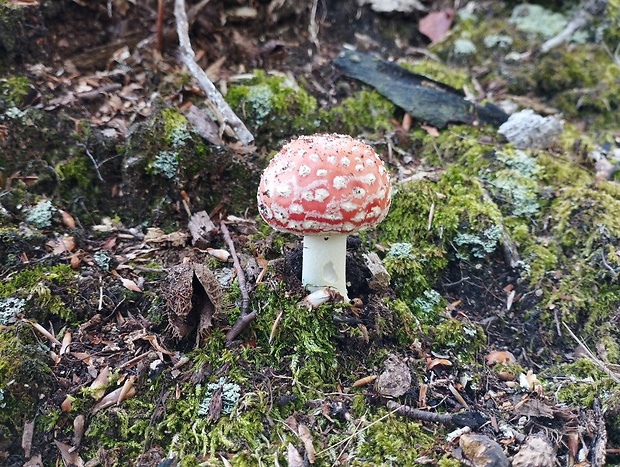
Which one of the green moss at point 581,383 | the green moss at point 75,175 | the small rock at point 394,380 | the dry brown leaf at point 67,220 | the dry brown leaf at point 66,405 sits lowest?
the green moss at point 581,383

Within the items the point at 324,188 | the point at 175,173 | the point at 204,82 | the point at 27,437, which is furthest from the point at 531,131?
the point at 27,437

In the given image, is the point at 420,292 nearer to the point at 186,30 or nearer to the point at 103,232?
the point at 103,232

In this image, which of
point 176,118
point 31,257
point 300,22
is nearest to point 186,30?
point 176,118

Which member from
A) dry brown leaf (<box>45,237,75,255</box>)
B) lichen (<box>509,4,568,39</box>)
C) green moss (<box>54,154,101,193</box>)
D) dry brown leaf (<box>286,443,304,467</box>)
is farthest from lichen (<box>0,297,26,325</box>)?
lichen (<box>509,4,568,39</box>)

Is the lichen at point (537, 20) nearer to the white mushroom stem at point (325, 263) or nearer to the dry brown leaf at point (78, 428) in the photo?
the white mushroom stem at point (325, 263)

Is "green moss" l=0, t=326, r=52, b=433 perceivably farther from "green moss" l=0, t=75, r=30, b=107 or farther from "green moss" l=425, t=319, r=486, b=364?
"green moss" l=425, t=319, r=486, b=364

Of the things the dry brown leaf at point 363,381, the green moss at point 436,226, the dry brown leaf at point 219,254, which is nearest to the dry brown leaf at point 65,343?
the dry brown leaf at point 219,254
